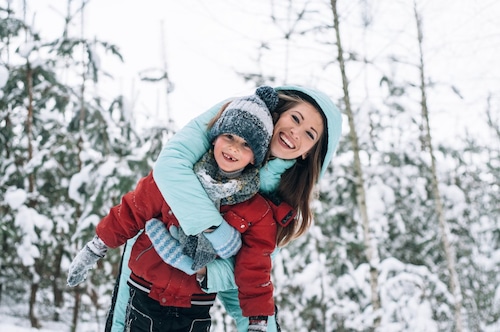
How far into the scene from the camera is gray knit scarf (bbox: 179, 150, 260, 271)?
1391 mm

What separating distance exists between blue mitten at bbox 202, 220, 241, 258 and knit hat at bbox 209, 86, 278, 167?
11.0 inches

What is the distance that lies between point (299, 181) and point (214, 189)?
0.41m

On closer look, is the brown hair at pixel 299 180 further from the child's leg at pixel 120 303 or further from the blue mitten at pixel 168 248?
the child's leg at pixel 120 303

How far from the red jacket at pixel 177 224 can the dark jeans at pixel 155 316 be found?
0.16 feet

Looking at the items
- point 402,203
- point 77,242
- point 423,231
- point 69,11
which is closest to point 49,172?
point 77,242

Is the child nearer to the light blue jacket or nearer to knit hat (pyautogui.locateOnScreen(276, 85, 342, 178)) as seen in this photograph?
the light blue jacket

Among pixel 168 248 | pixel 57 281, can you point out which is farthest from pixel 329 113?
pixel 57 281

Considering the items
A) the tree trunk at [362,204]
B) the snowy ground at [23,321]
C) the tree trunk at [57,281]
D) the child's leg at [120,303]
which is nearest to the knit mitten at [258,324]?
the child's leg at [120,303]

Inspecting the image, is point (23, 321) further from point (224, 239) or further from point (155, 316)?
point (224, 239)

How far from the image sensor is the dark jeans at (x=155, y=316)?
57.8 inches

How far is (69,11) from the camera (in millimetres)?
4176

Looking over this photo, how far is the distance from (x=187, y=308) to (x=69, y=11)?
3.82 metres

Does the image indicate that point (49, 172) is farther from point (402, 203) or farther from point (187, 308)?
point (402, 203)

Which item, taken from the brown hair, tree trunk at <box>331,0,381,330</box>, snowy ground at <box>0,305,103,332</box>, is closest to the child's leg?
the brown hair
